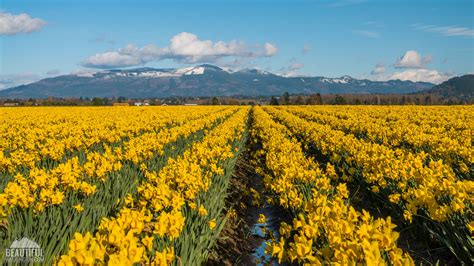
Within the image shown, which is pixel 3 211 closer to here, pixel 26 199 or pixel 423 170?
pixel 26 199

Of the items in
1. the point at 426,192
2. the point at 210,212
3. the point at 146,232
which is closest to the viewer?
the point at 146,232

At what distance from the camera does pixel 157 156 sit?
10.0 meters

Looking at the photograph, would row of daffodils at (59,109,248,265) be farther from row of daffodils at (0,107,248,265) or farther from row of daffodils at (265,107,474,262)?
row of daffodils at (265,107,474,262)

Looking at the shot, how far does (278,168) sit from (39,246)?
4.59m

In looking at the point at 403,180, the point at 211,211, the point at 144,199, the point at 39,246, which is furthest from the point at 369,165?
the point at 39,246

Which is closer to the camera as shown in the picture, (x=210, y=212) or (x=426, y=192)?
(x=426, y=192)

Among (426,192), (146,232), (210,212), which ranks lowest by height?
(210,212)

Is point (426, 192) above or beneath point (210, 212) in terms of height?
above

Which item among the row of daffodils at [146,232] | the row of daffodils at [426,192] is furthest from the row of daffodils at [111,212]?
the row of daffodils at [426,192]

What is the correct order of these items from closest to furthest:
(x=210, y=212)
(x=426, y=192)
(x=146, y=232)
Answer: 1. (x=146, y=232)
2. (x=426, y=192)
3. (x=210, y=212)

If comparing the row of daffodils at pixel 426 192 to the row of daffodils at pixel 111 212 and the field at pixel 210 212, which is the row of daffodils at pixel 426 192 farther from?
the row of daffodils at pixel 111 212

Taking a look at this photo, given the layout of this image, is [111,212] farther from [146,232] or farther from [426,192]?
[426,192]

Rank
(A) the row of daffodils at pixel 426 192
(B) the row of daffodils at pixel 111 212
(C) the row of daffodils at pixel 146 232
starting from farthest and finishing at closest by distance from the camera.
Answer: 1. (A) the row of daffodils at pixel 426 192
2. (B) the row of daffodils at pixel 111 212
3. (C) the row of daffodils at pixel 146 232

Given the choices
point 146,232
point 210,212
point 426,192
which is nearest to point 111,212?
point 210,212
